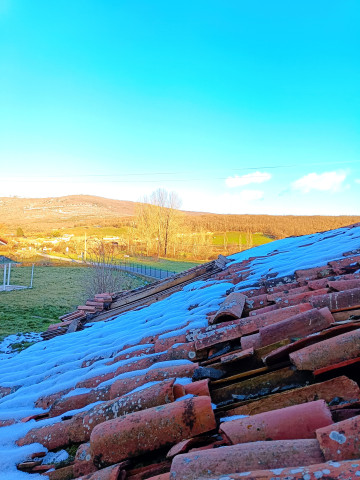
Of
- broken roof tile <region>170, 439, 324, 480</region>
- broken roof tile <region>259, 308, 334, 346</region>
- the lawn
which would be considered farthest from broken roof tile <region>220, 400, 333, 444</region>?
the lawn

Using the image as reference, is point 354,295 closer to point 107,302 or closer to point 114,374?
point 114,374

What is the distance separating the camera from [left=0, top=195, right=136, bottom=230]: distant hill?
4265 inches

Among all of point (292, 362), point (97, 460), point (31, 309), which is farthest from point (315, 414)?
point (31, 309)

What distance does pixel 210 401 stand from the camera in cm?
159

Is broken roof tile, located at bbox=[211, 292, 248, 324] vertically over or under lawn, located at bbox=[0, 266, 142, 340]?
over

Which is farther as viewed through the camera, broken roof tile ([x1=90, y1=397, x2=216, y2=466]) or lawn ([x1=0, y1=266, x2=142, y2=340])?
lawn ([x1=0, y1=266, x2=142, y2=340])

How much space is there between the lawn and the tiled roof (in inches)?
350

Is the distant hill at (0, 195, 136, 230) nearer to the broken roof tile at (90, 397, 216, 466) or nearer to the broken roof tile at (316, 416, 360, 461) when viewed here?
the broken roof tile at (90, 397, 216, 466)

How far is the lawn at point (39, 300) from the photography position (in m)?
12.6

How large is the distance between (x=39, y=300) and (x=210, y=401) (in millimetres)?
18898

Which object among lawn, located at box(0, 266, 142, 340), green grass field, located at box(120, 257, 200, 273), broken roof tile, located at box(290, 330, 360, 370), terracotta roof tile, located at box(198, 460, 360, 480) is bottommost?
lawn, located at box(0, 266, 142, 340)

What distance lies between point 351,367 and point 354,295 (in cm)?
106

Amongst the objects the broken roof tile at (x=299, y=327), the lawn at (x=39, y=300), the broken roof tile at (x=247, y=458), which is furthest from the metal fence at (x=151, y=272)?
the broken roof tile at (x=247, y=458)

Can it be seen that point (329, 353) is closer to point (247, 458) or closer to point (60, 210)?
point (247, 458)
